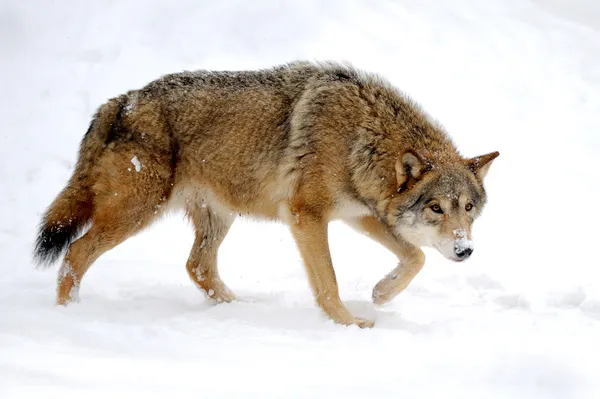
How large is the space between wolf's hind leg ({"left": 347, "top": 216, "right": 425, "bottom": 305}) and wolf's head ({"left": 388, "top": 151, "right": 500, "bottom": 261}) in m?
0.48

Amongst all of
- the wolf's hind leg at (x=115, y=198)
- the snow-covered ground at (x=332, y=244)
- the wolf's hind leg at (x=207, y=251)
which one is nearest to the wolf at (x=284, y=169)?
the wolf's hind leg at (x=115, y=198)

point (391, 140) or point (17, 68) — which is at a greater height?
point (17, 68)

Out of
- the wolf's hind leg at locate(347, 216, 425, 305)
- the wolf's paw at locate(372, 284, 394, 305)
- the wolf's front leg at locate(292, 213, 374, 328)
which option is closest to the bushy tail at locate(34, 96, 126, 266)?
the wolf's front leg at locate(292, 213, 374, 328)

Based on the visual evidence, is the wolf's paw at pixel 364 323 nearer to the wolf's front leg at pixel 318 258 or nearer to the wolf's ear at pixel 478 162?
the wolf's front leg at pixel 318 258

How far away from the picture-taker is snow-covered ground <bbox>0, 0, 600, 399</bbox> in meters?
3.41

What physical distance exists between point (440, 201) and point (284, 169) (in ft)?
4.00

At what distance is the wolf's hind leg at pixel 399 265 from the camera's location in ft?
18.6

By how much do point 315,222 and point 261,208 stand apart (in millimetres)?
639

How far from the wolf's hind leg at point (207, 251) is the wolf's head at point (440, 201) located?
1685mm

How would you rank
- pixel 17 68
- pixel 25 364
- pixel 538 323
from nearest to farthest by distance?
1. pixel 25 364
2. pixel 538 323
3. pixel 17 68

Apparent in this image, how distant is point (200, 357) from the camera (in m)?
3.71

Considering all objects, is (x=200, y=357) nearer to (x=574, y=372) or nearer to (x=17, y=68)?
(x=574, y=372)

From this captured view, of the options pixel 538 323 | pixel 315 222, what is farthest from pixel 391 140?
pixel 538 323

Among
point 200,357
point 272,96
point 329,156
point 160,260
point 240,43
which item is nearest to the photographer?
point 200,357
